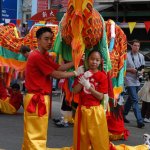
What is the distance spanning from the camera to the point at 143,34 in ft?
57.7

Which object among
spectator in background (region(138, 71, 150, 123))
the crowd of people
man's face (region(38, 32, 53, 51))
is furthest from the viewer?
spectator in background (region(138, 71, 150, 123))

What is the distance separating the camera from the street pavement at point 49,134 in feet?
22.2

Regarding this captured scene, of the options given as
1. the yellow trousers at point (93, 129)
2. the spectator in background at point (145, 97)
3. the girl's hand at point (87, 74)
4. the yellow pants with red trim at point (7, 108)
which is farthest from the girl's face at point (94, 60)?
the yellow pants with red trim at point (7, 108)

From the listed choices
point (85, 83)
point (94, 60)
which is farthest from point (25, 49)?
point (85, 83)

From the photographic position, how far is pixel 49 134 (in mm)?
7613

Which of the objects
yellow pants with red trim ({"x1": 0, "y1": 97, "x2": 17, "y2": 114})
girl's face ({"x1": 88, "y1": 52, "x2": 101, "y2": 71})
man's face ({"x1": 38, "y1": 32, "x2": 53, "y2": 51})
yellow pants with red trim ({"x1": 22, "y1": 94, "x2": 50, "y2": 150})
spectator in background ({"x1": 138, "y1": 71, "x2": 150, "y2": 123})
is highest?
man's face ({"x1": 38, "y1": 32, "x2": 53, "y2": 51})

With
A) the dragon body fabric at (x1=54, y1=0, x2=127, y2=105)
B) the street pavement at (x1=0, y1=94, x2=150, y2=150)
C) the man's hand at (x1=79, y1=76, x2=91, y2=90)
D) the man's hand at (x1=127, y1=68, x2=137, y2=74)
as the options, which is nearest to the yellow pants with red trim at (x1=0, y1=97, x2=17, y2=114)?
the street pavement at (x1=0, y1=94, x2=150, y2=150)

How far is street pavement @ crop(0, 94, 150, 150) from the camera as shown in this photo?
6769 millimetres

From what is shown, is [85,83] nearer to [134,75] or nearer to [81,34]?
[81,34]

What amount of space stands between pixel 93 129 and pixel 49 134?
2.62 m

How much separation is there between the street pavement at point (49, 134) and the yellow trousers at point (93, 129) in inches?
59.5

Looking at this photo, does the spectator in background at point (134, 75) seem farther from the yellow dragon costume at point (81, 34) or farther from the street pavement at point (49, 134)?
the yellow dragon costume at point (81, 34)

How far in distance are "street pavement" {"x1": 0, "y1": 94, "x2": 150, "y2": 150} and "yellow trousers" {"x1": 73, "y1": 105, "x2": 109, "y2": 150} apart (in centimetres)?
151

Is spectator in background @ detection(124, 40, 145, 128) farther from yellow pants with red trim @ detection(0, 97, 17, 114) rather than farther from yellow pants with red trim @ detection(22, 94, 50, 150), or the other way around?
yellow pants with red trim @ detection(22, 94, 50, 150)
